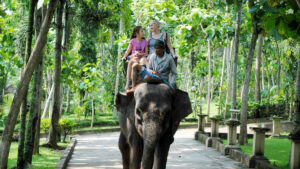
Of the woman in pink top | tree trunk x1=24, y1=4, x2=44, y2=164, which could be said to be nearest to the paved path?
tree trunk x1=24, y1=4, x2=44, y2=164

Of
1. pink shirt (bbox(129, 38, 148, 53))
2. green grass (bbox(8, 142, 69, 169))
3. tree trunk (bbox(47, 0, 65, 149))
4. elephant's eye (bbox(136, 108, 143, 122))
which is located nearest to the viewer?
elephant's eye (bbox(136, 108, 143, 122))

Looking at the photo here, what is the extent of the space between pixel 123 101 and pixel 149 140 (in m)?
1.18

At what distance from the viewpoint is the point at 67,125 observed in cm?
1603

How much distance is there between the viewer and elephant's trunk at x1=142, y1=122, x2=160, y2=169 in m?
4.81

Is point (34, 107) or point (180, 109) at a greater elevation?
point (180, 109)

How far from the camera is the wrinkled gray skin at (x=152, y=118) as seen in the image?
4871 mm

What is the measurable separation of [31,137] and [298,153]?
566 centimetres

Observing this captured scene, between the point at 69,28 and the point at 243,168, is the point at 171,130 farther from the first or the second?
the point at 69,28

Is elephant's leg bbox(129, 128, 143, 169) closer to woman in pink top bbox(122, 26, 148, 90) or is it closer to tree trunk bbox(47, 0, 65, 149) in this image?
woman in pink top bbox(122, 26, 148, 90)

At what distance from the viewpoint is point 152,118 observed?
4898 millimetres

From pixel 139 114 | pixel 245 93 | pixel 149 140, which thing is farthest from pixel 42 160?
pixel 245 93

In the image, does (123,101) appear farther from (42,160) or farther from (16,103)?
(42,160)

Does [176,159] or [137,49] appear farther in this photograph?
[176,159]

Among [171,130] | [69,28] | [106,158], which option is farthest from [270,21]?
[69,28]
